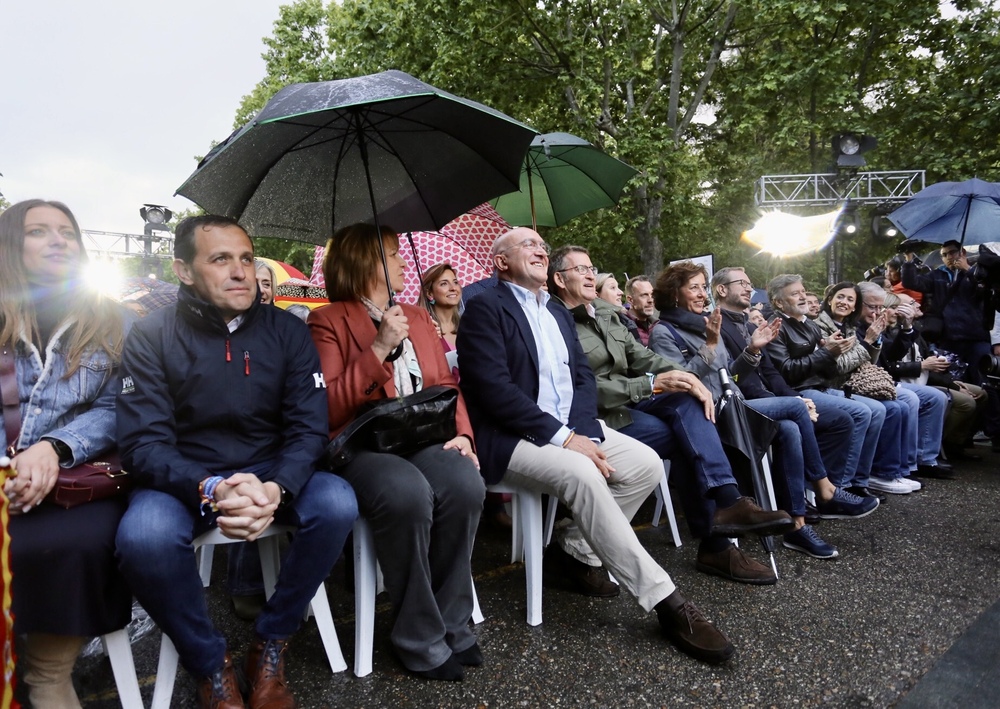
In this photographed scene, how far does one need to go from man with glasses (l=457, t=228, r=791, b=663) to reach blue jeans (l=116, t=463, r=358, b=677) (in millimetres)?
860

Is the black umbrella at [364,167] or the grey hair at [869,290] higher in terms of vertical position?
the black umbrella at [364,167]

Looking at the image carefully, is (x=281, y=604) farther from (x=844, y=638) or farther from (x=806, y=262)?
(x=806, y=262)

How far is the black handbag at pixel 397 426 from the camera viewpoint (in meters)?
2.57

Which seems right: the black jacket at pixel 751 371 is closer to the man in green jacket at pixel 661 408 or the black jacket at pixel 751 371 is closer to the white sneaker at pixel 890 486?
the man in green jacket at pixel 661 408

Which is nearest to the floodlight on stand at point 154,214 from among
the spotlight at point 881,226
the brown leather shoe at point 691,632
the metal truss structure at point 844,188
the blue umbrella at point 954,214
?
the metal truss structure at point 844,188

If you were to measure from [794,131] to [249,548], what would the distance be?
47.9 ft

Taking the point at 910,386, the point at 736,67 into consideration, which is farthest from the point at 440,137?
the point at 736,67

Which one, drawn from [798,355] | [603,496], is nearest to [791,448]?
[798,355]

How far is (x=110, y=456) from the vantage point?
2.38 metres

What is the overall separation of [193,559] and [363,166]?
Result: 1817 mm

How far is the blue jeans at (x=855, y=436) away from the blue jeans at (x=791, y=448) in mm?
486

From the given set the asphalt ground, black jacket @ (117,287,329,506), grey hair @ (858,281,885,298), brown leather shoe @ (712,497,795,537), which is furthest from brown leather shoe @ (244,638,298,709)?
grey hair @ (858,281,885,298)

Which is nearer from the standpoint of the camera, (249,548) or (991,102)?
(249,548)

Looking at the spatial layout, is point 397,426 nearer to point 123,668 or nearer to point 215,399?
point 215,399
